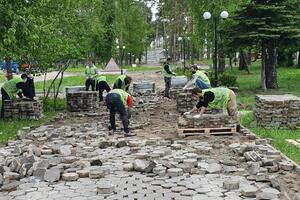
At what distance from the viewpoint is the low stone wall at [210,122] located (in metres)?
12.3

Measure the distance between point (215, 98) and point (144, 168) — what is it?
4.44 m

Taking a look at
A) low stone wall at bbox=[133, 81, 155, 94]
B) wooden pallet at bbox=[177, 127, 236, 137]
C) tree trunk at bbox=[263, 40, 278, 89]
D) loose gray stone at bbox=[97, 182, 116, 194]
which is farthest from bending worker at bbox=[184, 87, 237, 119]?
low stone wall at bbox=[133, 81, 155, 94]

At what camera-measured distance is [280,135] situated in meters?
12.2

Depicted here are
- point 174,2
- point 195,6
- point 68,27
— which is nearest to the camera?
point 68,27

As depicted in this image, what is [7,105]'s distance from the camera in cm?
1628

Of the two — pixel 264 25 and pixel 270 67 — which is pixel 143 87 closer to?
pixel 270 67

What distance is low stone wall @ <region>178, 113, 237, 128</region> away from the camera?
12.3 metres

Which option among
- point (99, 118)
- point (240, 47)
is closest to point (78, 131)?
point (99, 118)

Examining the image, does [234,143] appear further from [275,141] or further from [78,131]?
[78,131]

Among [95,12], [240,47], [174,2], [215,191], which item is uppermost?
[174,2]

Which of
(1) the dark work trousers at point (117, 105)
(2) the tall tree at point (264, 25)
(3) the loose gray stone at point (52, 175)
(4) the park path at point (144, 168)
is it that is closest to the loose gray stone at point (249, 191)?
(4) the park path at point (144, 168)

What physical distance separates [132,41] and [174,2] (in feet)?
41.3

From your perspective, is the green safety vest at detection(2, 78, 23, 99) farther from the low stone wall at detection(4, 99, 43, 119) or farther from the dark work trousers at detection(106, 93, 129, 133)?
the dark work trousers at detection(106, 93, 129, 133)

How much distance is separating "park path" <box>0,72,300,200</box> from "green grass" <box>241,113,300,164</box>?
14.6 inches
